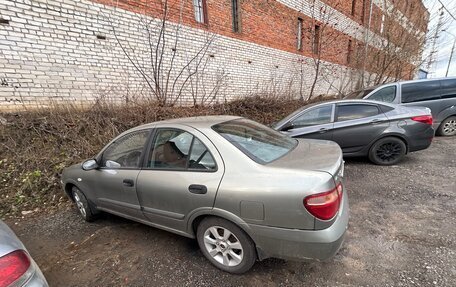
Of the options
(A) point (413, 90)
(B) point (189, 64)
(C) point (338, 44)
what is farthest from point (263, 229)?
(C) point (338, 44)

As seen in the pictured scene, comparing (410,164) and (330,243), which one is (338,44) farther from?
(330,243)

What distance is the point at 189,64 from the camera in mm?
8148

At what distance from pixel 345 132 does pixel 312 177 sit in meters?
3.31

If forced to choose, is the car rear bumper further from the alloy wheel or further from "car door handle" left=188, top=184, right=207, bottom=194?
"car door handle" left=188, top=184, right=207, bottom=194

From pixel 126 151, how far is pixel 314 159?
2.21 m

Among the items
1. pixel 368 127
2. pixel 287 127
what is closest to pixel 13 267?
pixel 287 127

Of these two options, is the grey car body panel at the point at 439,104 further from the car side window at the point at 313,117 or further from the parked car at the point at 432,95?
the car side window at the point at 313,117

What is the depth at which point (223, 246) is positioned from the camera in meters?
2.19

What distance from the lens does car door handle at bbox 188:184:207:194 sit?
209 centimetres

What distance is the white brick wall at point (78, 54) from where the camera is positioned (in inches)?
198

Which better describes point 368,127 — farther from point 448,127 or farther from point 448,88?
point 448,127

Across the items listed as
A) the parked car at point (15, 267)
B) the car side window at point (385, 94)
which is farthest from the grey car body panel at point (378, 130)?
the parked car at point (15, 267)

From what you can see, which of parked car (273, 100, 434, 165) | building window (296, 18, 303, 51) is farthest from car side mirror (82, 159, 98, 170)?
building window (296, 18, 303, 51)

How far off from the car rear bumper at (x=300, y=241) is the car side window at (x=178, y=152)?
2.45 feet
